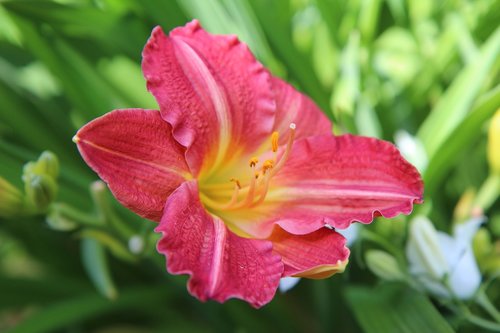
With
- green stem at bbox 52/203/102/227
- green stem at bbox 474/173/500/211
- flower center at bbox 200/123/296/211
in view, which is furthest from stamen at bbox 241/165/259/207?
green stem at bbox 474/173/500/211

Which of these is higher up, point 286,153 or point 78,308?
point 286,153

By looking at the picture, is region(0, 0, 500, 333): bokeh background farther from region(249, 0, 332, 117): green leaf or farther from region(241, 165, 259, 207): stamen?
region(241, 165, 259, 207): stamen

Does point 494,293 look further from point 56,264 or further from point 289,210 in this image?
point 56,264

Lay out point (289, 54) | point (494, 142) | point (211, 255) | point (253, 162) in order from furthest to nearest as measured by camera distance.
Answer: point (289, 54)
point (494, 142)
point (253, 162)
point (211, 255)

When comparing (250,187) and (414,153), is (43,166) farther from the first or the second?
(414,153)

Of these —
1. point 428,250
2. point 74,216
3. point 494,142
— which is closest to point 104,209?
point 74,216
